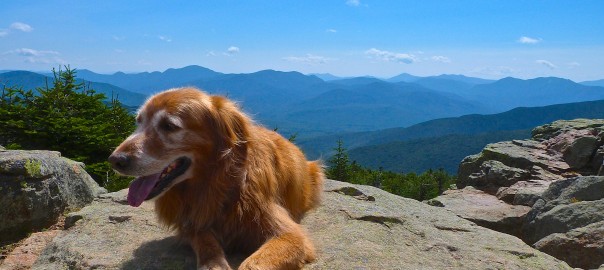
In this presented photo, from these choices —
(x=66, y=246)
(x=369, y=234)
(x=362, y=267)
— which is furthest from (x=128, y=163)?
(x=369, y=234)

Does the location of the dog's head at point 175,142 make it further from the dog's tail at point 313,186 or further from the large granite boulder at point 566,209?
the large granite boulder at point 566,209

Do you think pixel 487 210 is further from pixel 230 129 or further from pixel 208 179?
pixel 208 179

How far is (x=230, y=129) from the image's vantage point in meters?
4.95

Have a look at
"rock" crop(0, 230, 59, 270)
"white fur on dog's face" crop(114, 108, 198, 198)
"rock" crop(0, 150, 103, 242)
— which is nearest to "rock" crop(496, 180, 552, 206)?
"rock" crop(0, 150, 103, 242)

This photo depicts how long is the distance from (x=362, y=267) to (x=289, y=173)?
1.66m

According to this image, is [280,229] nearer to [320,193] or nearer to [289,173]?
[289,173]

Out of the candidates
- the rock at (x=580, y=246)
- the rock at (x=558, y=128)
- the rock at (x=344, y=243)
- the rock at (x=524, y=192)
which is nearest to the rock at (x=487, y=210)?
the rock at (x=524, y=192)

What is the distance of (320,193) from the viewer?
7.77m

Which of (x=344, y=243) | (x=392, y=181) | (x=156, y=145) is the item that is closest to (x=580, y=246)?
(x=344, y=243)

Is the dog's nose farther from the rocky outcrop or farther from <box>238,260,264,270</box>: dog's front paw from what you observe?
the rocky outcrop

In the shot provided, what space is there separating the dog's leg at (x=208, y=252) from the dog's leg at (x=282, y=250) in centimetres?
30

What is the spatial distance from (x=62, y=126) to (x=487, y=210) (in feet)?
47.3

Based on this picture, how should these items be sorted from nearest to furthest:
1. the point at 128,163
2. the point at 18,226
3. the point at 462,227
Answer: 1. the point at 128,163
2. the point at 18,226
3. the point at 462,227

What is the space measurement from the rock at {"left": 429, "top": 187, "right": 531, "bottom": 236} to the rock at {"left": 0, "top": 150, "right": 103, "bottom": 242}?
483 inches
